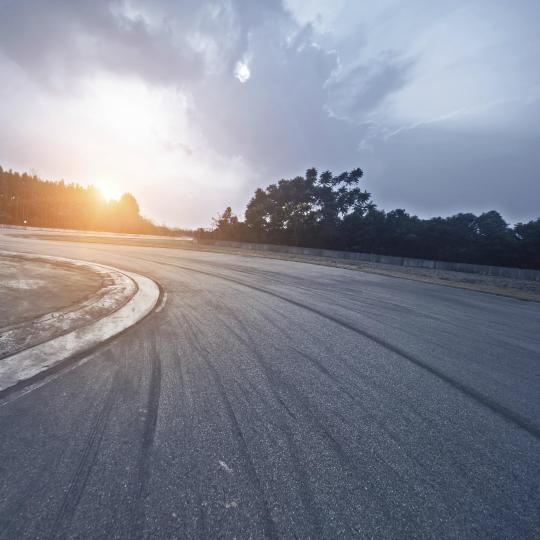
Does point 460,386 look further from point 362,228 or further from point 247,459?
point 362,228

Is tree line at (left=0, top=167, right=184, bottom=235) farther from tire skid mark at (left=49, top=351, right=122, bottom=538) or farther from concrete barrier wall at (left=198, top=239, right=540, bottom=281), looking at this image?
tire skid mark at (left=49, top=351, right=122, bottom=538)

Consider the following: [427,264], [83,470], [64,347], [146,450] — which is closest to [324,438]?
[146,450]

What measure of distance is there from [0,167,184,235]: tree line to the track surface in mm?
99162

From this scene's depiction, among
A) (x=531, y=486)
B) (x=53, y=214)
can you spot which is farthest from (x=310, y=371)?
(x=53, y=214)

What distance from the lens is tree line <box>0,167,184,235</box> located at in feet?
271

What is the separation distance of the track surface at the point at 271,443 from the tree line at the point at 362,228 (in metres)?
28.2

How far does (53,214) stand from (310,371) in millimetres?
114445

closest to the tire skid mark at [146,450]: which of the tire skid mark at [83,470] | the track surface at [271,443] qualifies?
the track surface at [271,443]

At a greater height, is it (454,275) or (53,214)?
(53,214)

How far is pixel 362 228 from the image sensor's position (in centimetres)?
3203

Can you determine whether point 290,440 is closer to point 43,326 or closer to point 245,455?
point 245,455

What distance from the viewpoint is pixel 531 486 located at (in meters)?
1.52

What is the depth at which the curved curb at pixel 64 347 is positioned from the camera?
228 cm

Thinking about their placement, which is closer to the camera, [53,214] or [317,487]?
[317,487]
